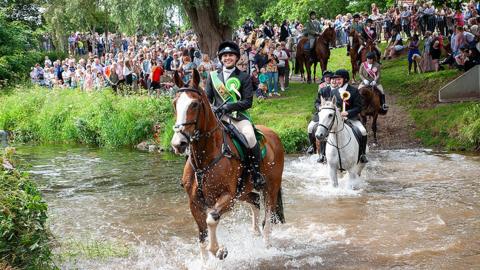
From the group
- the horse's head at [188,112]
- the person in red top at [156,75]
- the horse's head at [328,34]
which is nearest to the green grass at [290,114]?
the horse's head at [328,34]

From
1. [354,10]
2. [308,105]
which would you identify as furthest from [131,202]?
[354,10]

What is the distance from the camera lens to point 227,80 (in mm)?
8648

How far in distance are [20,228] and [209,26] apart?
769 inches

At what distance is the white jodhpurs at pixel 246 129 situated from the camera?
338 inches

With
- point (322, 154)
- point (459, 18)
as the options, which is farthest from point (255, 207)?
point (459, 18)

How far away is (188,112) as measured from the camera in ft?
23.8

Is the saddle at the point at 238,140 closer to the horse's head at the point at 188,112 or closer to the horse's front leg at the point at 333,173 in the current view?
the horse's head at the point at 188,112

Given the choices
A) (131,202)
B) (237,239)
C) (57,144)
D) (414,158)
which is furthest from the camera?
(57,144)

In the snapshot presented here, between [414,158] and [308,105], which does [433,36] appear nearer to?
[308,105]

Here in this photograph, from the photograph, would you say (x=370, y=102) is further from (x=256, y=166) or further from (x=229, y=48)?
(x=229, y=48)

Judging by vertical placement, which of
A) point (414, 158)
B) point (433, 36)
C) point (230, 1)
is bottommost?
point (414, 158)

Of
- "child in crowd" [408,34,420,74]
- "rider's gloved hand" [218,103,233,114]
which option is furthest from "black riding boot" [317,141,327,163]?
"child in crowd" [408,34,420,74]

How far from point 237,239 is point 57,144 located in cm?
1651

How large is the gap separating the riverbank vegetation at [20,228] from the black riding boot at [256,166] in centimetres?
283
